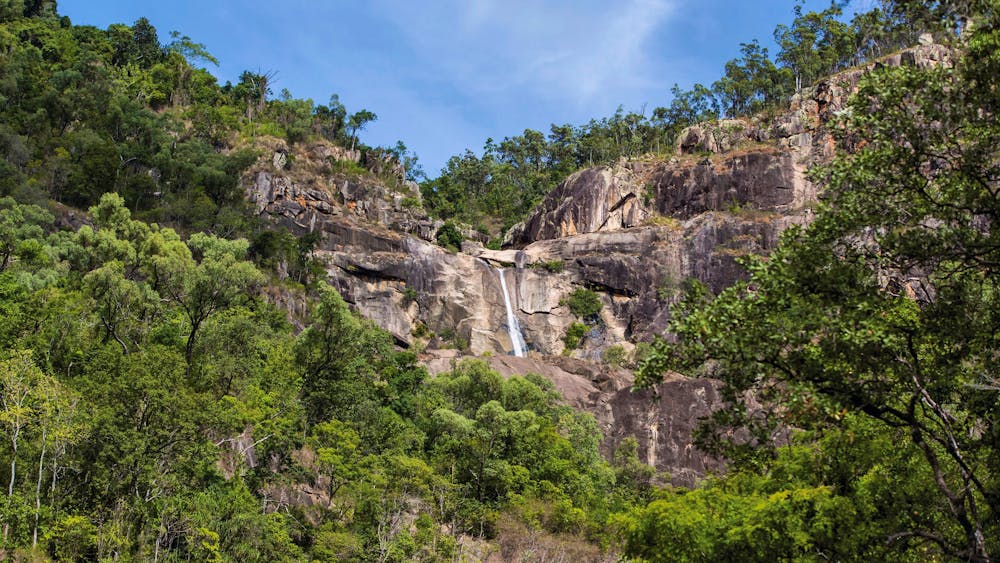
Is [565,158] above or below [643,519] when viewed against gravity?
above

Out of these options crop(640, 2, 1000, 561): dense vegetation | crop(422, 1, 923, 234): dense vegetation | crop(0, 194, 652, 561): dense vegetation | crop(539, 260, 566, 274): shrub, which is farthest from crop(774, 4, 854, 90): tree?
crop(640, 2, 1000, 561): dense vegetation

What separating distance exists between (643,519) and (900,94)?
28.5 ft

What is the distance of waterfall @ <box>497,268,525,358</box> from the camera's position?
69.6m

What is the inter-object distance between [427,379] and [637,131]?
57066 mm

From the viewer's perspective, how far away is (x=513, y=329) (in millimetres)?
70875

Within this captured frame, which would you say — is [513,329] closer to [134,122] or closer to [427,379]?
[427,379]

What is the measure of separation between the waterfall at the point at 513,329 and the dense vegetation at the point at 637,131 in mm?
16954

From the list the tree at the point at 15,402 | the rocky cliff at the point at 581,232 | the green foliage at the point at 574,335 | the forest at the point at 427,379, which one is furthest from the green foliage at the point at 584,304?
the tree at the point at 15,402

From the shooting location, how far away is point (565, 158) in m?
104

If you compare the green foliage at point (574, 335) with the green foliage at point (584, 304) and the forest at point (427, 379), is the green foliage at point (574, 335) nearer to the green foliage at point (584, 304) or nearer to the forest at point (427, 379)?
the green foliage at point (584, 304)

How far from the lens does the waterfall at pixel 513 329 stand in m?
69.6

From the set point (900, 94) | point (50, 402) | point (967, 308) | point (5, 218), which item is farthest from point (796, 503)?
point (5, 218)

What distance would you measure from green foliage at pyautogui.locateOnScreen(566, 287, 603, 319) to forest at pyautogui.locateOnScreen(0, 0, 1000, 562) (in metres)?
21.1

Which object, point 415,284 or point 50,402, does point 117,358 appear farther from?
point 415,284
